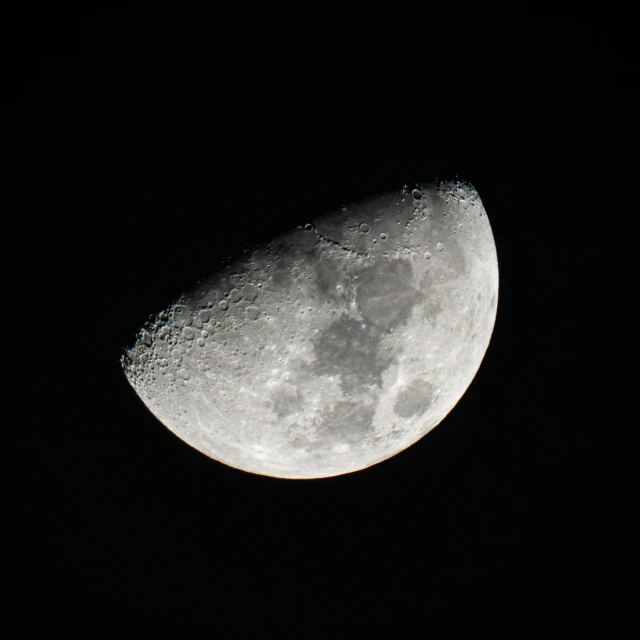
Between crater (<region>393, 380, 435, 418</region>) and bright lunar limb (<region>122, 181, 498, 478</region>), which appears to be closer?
bright lunar limb (<region>122, 181, 498, 478</region>)

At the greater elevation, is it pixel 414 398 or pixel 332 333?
pixel 332 333

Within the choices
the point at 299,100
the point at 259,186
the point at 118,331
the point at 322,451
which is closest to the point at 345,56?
the point at 299,100

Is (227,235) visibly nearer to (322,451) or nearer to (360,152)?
(360,152)

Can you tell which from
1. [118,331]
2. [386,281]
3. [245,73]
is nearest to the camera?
[245,73]

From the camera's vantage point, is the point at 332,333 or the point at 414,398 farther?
the point at 414,398

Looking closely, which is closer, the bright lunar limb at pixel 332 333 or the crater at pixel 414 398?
the bright lunar limb at pixel 332 333

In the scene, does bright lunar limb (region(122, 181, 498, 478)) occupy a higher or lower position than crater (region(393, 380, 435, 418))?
higher

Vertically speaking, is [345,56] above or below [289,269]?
above

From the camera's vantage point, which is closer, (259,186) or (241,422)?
(259,186)
